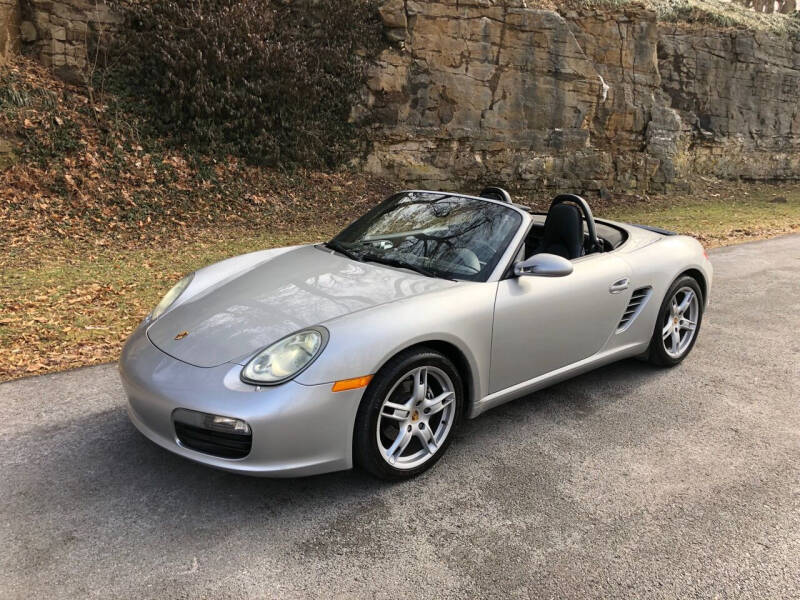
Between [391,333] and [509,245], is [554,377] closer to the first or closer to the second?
[509,245]

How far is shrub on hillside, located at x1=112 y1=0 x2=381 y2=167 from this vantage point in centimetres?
1074

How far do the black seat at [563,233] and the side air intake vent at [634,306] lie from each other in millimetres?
454

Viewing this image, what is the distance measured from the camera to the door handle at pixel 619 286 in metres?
3.89

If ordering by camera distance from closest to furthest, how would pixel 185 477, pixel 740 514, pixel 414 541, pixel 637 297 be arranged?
pixel 414 541, pixel 740 514, pixel 185 477, pixel 637 297

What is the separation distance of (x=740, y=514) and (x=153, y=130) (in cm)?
1046

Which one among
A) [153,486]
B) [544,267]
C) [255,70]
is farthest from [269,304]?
[255,70]

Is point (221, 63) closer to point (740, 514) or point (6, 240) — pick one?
point (6, 240)

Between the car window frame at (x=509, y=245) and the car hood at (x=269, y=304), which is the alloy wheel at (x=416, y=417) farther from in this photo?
the car window frame at (x=509, y=245)

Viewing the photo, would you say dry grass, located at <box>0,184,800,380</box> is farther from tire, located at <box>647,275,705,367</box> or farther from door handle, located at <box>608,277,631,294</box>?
tire, located at <box>647,275,705,367</box>

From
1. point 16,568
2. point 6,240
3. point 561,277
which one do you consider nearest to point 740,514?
point 561,277

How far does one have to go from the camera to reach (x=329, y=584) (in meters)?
2.31

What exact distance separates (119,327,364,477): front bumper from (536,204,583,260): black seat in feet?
6.65

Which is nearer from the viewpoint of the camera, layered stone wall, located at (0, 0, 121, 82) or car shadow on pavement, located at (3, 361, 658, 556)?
car shadow on pavement, located at (3, 361, 658, 556)

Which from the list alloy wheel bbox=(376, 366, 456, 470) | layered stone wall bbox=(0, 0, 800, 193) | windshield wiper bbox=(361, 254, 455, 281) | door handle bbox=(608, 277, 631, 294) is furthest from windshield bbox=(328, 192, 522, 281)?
layered stone wall bbox=(0, 0, 800, 193)
